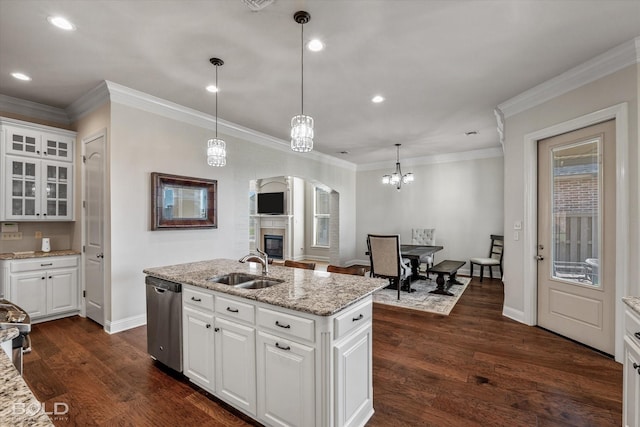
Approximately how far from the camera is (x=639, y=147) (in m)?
2.59

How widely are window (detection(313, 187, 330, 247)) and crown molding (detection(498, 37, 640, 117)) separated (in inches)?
228

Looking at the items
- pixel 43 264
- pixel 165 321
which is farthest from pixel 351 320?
pixel 43 264

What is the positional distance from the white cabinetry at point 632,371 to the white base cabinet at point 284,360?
1312 mm

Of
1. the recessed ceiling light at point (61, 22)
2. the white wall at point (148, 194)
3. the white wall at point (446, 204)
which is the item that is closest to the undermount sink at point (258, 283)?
the white wall at point (148, 194)

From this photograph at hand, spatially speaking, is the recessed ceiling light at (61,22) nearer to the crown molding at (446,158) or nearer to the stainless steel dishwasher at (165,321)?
the stainless steel dishwasher at (165,321)

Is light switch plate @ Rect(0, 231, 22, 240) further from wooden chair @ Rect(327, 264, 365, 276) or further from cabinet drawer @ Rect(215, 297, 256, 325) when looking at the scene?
wooden chair @ Rect(327, 264, 365, 276)

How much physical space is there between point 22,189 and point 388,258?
502 cm

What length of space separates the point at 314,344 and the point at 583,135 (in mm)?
3492

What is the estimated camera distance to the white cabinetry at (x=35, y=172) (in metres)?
3.55

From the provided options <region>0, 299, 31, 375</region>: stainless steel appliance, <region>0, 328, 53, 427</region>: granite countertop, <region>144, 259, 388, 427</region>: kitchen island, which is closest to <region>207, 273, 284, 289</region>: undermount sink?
<region>144, 259, 388, 427</region>: kitchen island

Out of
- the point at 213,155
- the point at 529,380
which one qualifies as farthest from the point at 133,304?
the point at 529,380

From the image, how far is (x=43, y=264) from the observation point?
3.71 metres

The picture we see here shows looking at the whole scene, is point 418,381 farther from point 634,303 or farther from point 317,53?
point 317,53

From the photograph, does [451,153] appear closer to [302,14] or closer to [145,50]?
[302,14]
